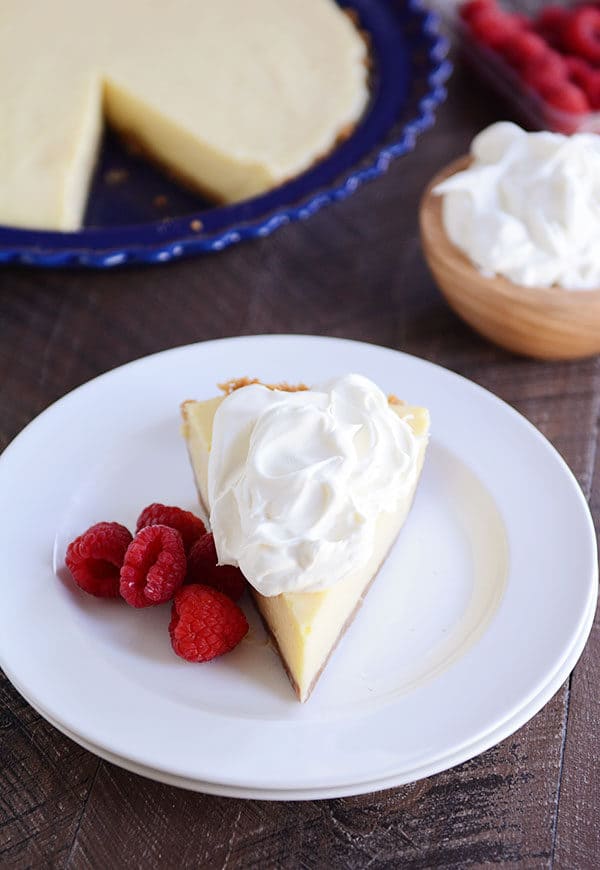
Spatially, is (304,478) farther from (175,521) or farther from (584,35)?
(584,35)

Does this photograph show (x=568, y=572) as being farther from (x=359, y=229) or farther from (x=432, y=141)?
(x=432, y=141)

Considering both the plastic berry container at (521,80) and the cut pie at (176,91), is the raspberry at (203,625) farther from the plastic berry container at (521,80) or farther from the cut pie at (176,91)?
the plastic berry container at (521,80)

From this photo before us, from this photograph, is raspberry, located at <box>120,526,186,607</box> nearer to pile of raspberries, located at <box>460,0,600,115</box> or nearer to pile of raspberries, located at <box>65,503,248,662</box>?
pile of raspberries, located at <box>65,503,248,662</box>

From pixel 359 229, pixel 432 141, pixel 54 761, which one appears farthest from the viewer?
pixel 432 141

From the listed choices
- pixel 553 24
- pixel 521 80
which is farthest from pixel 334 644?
pixel 553 24

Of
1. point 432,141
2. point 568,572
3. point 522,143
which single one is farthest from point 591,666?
point 432,141

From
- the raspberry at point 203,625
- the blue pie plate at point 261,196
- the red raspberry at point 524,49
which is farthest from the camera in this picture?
the red raspberry at point 524,49

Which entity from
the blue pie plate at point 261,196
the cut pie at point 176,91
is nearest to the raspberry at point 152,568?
the blue pie plate at point 261,196
